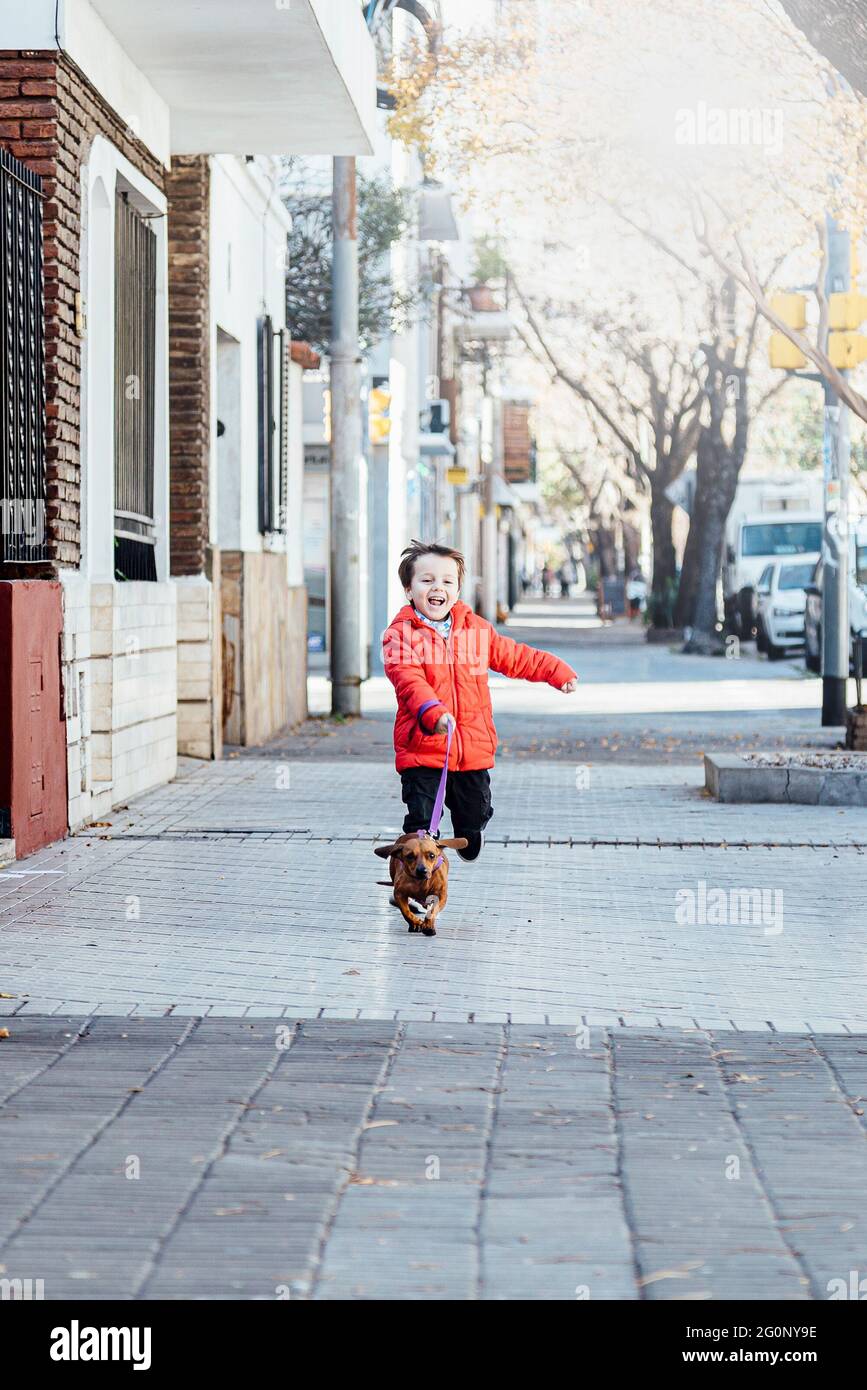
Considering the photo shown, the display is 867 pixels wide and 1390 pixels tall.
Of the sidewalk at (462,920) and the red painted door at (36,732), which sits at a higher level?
the red painted door at (36,732)

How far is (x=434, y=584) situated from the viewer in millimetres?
7777

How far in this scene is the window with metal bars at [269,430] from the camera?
17.0 metres

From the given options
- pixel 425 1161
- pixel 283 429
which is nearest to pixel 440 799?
pixel 425 1161

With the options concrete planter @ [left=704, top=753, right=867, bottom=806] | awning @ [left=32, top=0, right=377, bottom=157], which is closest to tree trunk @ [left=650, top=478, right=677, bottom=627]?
awning @ [left=32, top=0, right=377, bottom=157]

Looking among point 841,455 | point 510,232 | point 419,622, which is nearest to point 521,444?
point 510,232

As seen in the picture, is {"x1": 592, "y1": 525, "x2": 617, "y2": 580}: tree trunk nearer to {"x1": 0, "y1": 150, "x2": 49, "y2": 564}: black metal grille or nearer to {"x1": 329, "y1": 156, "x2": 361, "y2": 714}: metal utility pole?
{"x1": 329, "y1": 156, "x2": 361, "y2": 714}: metal utility pole

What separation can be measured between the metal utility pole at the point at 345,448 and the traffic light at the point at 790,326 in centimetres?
486

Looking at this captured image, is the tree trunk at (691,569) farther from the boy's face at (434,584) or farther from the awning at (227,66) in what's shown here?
the boy's face at (434,584)

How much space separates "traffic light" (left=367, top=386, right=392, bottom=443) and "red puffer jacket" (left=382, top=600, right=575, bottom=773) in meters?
18.9

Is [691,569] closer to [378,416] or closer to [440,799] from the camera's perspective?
[378,416]

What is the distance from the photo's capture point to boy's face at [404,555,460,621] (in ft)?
25.5

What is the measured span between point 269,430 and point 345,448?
2.49 metres

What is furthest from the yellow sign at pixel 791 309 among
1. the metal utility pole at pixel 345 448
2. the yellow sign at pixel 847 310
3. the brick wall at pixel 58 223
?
the brick wall at pixel 58 223
